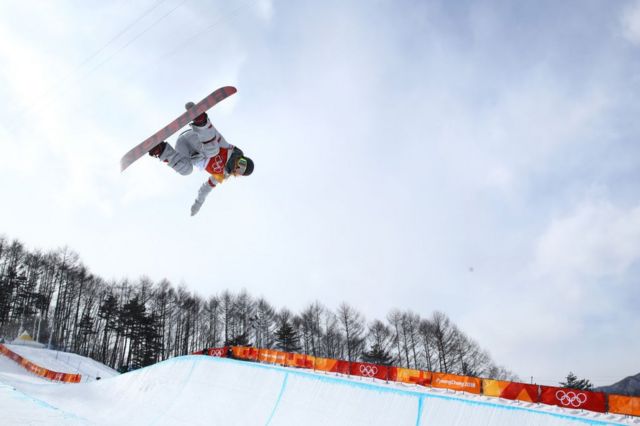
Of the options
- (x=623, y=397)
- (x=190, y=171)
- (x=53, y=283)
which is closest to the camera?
(x=190, y=171)

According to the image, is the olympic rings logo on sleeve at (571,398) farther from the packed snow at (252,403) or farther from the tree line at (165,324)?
A: the tree line at (165,324)

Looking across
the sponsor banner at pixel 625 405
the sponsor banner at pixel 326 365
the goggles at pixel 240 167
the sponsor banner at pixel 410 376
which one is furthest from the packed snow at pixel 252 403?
the goggles at pixel 240 167

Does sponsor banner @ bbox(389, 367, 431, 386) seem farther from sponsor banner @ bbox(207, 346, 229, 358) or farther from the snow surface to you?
the snow surface

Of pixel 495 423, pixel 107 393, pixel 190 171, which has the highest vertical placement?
pixel 190 171

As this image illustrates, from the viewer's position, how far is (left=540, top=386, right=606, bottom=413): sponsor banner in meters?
13.1

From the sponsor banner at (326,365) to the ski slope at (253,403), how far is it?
6402 millimetres

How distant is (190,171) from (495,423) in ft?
29.5

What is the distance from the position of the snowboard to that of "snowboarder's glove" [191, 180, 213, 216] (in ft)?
6.50

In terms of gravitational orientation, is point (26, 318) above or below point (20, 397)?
above

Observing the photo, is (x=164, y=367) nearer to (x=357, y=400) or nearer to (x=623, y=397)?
(x=357, y=400)

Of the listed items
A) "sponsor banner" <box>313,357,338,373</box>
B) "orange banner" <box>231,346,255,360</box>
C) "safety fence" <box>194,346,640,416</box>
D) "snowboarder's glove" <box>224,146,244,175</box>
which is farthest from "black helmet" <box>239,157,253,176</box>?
"orange banner" <box>231,346,255,360</box>

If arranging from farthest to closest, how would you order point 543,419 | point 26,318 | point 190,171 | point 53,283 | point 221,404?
point 53,283
point 26,318
point 221,404
point 543,419
point 190,171

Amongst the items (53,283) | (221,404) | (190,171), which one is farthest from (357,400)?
(53,283)

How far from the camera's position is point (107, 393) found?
65.4 ft
